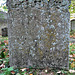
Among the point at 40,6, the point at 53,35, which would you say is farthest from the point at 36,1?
the point at 53,35

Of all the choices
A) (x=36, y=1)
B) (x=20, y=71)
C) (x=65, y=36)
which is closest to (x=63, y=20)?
(x=65, y=36)

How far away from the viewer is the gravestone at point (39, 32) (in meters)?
2.16

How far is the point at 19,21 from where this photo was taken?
2.23 metres

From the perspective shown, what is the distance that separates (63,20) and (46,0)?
558mm

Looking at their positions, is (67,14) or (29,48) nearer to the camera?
(67,14)

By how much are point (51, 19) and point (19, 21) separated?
70 centimetres

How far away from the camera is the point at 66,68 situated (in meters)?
2.27

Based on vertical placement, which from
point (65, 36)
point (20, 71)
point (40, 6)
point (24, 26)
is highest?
point (40, 6)

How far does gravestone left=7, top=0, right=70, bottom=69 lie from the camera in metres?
2.16

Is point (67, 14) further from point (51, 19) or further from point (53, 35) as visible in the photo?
point (53, 35)

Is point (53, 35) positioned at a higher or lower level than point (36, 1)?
lower

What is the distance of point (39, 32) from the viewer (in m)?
2.23

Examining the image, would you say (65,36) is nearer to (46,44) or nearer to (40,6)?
(46,44)

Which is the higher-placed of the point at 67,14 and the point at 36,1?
the point at 36,1
